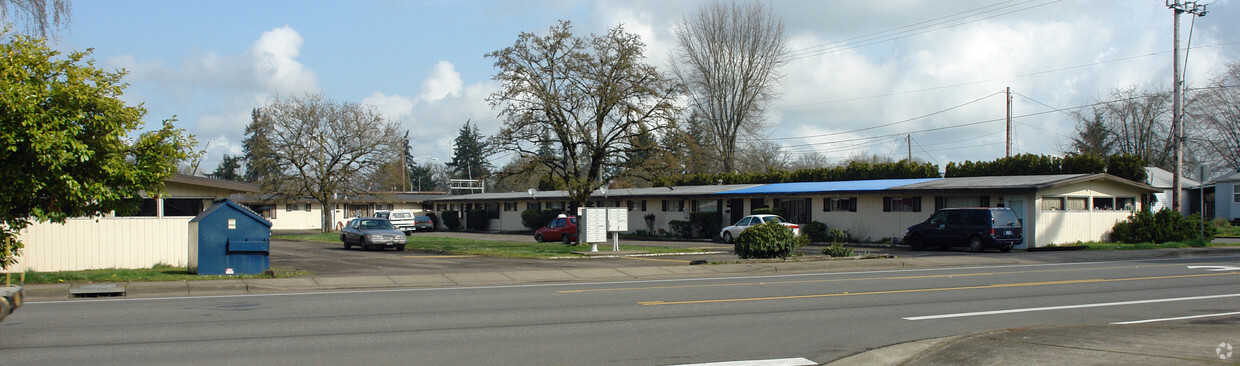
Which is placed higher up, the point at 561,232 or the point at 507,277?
the point at 561,232

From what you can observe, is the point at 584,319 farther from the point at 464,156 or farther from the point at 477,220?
the point at 464,156

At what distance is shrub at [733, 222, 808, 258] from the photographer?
2308cm

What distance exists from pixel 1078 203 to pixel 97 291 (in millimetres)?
33482

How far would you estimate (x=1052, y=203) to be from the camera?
108 ft

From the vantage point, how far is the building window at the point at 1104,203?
34.8 meters

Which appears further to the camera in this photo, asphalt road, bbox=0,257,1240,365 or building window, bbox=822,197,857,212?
building window, bbox=822,197,857,212

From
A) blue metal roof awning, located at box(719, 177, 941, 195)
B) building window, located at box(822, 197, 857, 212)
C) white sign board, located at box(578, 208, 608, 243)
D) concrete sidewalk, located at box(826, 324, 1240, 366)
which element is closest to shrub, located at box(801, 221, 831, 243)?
building window, located at box(822, 197, 857, 212)

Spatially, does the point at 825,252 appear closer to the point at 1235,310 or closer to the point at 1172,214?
the point at 1235,310

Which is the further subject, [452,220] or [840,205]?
[452,220]

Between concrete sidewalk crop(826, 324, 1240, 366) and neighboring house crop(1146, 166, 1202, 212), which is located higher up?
neighboring house crop(1146, 166, 1202, 212)

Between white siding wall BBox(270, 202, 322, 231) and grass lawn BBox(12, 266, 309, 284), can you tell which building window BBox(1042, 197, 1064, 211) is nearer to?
grass lawn BBox(12, 266, 309, 284)

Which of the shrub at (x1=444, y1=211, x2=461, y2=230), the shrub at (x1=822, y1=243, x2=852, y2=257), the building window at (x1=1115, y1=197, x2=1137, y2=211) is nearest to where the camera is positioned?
the shrub at (x1=822, y1=243, x2=852, y2=257)

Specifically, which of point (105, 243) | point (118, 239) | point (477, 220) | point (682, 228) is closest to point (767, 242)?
point (118, 239)

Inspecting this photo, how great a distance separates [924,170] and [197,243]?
1522 inches
